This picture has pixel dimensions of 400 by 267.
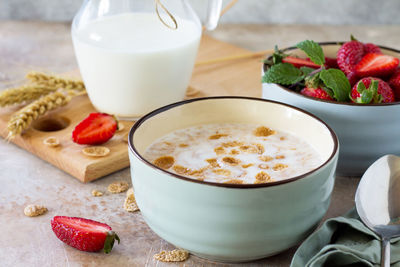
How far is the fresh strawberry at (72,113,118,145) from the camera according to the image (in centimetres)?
125

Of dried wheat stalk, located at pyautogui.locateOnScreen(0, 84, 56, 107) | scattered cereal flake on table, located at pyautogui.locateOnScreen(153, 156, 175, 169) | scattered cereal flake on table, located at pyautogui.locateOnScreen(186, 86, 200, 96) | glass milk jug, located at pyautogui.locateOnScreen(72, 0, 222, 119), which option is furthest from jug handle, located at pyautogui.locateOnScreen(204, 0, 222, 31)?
scattered cereal flake on table, located at pyautogui.locateOnScreen(153, 156, 175, 169)

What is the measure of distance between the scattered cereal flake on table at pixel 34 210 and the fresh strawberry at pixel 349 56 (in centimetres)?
65

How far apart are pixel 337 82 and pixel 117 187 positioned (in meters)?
0.47

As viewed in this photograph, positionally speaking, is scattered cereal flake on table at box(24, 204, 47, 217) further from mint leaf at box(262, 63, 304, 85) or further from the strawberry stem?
mint leaf at box(262, 63, 304, 85)

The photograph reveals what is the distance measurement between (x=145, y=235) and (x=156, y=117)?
0.69 feet

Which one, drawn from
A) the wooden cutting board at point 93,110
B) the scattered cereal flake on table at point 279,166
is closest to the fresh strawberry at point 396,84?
the scattered cereal flake on table at point 279,166

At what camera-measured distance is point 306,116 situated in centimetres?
105

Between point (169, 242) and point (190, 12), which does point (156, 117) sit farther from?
point (190, 12)

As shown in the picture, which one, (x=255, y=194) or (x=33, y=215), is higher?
(x=255, y=194)

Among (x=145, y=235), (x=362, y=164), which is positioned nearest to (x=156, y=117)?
(x=145, y=235)

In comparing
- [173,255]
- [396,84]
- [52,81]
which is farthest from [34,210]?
[396,84]

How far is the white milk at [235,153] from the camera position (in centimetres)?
95

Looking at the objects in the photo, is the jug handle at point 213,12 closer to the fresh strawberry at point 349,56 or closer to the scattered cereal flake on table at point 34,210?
the fresh strawberry at point 349,56

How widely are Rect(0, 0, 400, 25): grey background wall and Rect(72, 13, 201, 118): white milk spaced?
3.57 feet
